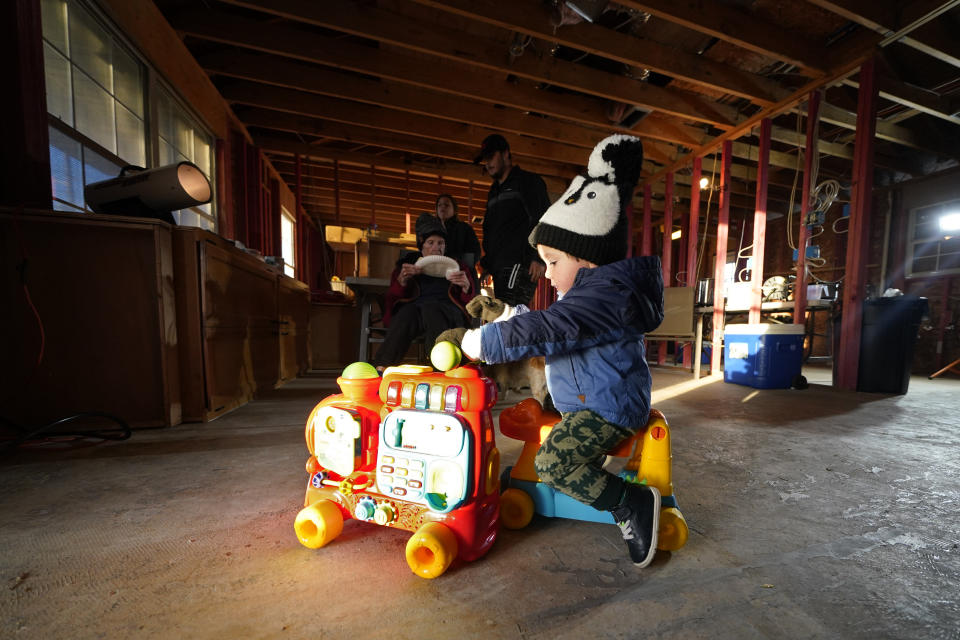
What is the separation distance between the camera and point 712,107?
3824 mm

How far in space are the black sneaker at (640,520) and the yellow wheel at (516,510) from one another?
0.66 ft

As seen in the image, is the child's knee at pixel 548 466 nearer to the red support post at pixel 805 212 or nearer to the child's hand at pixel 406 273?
the child's hand at pixel 406 273

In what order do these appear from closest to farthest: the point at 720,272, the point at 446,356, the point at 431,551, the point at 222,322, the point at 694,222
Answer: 1. the point at 431,551
2. the point at 446,356
3. the point at 222,322
4. the point at 720,272
5. the point at 694,222

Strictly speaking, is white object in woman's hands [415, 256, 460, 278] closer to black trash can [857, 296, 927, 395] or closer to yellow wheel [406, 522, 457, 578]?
yellow wheel [406, 522, 457, 578]

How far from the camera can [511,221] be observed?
2.05 meters

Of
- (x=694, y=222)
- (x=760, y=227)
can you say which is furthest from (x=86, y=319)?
(x=694, y=222)

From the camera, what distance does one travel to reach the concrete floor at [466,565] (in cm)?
56

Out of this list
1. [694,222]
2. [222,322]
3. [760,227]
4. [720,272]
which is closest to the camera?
[222,322]

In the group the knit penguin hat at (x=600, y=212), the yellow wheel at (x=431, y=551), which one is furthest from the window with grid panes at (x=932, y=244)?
the yellow wheel at (x=431, y=551)

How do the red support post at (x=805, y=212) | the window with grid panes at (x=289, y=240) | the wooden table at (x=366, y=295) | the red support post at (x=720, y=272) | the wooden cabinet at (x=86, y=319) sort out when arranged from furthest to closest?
the window with grid panes at (x=289, y=240) → the red support post at (x=720, y=272) → the red support post at (x=805, y=212) → the wooden table at (x=366, y=295) → the wooden cabinet at (x=86, y=319)

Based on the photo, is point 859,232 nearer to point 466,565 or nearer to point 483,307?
point 483,307

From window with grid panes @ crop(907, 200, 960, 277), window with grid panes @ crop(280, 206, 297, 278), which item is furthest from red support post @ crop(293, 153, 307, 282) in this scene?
window with grid panes @ crop(907, 200, 960, 277)

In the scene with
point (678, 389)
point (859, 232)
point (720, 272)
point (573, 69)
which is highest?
point (573, 69)

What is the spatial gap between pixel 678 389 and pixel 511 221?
6.83 feet
